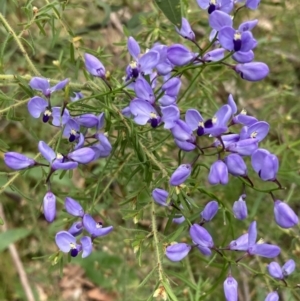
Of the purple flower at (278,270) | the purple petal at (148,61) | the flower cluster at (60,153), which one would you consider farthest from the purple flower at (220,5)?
the purple flower at (278,270)

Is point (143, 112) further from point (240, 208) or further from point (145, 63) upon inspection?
point (240, 208)

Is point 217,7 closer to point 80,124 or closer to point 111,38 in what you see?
point 80,124

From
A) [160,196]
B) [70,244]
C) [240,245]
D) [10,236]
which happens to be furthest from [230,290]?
[10,236]

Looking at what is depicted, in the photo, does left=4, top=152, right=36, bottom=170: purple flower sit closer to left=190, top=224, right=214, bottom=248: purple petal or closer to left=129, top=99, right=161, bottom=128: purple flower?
left=129, top=99, right=161, bottom=128: purple flower

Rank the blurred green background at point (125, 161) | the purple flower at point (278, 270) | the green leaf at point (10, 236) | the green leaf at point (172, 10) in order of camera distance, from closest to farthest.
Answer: the green leaf at point (172, 10)
the purple flower at point (278, 270)
the blurred green background at point (125, 161)
the green leaf at point (10, 236)

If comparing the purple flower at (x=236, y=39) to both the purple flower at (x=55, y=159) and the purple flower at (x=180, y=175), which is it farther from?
the purple flower at (x=55, y=159)
